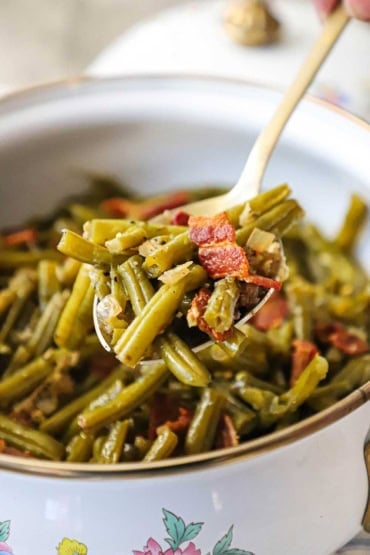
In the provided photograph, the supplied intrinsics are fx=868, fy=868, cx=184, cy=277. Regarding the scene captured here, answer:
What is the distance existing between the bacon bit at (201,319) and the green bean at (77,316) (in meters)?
0.17

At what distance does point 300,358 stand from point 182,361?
27 centimetres

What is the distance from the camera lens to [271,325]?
4.12 ft

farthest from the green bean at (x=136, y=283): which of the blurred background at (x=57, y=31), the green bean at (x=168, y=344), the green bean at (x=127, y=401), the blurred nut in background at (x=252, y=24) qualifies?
the blurred background at (x=57, y=31)

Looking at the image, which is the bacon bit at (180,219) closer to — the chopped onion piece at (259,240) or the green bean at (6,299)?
the chopped onion piece at (259,240)

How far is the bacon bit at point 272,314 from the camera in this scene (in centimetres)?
126

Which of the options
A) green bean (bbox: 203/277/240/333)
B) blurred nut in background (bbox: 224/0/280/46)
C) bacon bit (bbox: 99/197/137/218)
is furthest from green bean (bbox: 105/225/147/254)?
blurred nut in background (bbox: 224/0/280/46)

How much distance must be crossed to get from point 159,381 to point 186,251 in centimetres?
19

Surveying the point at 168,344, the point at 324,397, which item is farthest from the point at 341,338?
the point at 168,344

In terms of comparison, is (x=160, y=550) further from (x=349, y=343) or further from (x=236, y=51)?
(x=236, y=51)

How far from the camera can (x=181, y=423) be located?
107 cm

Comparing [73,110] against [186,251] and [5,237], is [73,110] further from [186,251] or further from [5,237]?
[186,251]

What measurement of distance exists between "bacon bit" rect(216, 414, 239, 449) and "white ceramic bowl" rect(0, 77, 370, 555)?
181 millimetres

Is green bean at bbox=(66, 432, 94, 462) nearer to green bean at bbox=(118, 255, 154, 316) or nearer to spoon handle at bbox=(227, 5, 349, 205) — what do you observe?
green bean at bbox=(118, 255, 154, 316)

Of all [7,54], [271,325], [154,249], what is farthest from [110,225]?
[7,54]
